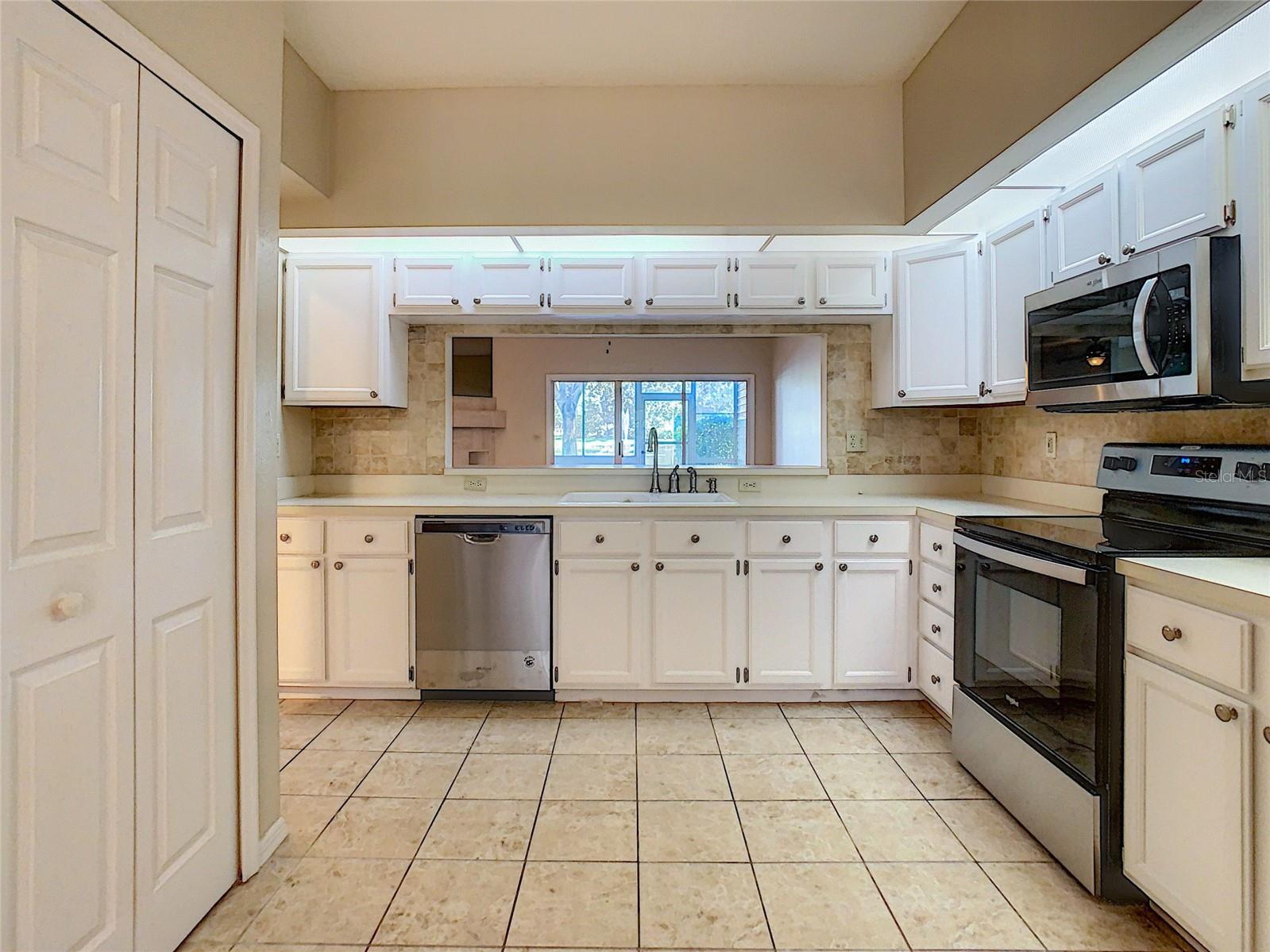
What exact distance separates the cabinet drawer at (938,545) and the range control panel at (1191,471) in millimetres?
568

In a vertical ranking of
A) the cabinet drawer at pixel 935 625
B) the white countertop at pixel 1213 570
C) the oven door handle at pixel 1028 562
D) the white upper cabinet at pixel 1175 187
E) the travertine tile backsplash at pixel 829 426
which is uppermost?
the white upper cabinet at pixel 1175 187

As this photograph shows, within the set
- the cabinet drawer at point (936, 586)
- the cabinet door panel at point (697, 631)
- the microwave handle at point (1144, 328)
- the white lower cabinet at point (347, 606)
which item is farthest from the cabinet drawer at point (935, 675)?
the white lower cabinet at point (347, 606)

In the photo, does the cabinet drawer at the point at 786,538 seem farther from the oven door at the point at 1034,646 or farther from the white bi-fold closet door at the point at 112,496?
the white bi-fold closet door at the point at 112,496

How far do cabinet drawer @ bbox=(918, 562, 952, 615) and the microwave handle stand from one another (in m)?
1.05

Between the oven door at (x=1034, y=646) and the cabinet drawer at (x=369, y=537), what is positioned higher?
the cabinet drawer at (x=369, y=537)

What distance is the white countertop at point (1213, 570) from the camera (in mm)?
1314

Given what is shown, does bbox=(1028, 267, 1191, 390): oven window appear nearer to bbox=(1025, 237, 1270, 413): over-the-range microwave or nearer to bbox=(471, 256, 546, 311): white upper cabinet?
bbox=(1025, 237, 1270, 413): over-the-range microwave

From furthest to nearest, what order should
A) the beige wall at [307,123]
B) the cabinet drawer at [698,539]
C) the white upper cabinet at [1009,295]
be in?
1. the cabinet drawer at [698,539]
2. the white upper cabinet at [1009,295]
3. the beige wall at [307,123]

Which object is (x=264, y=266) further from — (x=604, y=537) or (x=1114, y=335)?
(x=1114, y=335)

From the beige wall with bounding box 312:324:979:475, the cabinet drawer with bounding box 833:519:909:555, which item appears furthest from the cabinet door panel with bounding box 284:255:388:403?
the cabinet drawer with bounding box 833:519:909:555

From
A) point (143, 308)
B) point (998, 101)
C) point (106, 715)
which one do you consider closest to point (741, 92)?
point (998, 101)

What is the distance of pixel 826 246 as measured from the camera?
3217mm

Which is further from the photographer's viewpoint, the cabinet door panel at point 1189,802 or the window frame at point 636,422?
the window frame at point 636,422

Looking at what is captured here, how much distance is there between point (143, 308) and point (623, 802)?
191 centimetres
